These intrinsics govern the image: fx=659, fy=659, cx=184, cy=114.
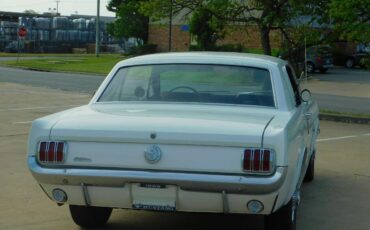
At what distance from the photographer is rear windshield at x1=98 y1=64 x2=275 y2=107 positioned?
5855 millimetres

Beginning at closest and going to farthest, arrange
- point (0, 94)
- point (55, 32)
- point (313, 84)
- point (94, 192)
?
point (94, 192) → point (0, 94) → point (313, 84) → point (55, 32)

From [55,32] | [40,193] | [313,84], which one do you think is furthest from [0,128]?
[55,32]

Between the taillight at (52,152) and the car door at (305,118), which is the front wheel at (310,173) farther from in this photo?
the taillight at (52,152)

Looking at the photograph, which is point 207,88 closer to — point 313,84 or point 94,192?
point 94,192

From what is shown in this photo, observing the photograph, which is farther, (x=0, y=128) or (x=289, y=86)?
(x=0, y=128)

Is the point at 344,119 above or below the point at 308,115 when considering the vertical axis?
below

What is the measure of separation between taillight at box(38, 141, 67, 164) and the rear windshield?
3.90ft

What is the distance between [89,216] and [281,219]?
170cm

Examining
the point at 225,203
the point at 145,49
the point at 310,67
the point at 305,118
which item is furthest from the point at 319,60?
the point at 225,203

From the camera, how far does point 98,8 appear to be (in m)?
55.5

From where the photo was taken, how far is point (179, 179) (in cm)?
469

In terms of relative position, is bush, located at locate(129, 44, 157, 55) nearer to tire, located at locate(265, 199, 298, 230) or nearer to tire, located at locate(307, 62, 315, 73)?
tire, located at locate(307, 62, 315, 73)

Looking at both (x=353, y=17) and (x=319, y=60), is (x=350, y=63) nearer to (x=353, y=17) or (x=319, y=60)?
(x=319, y=60)

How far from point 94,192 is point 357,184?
14.0ft
